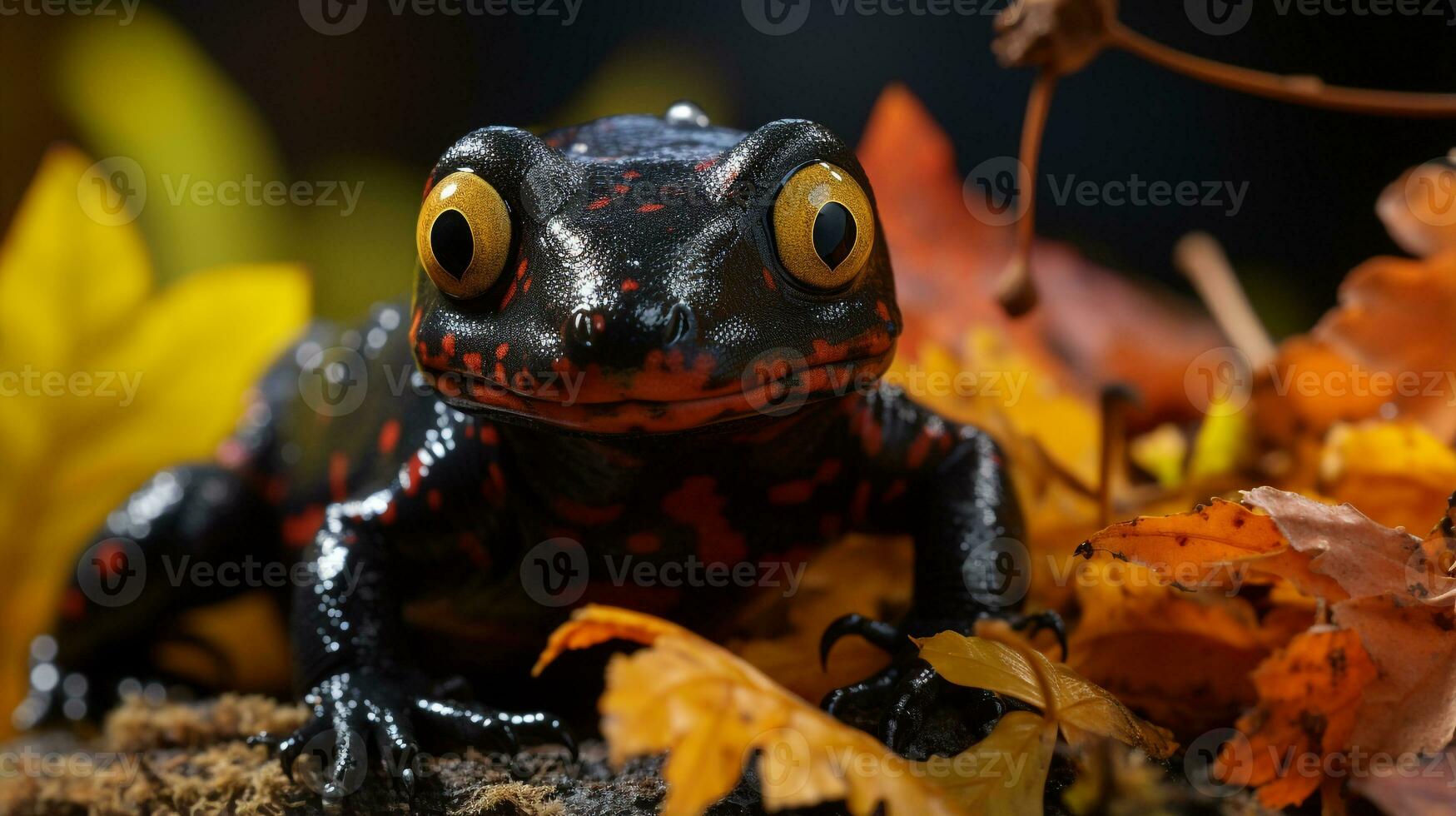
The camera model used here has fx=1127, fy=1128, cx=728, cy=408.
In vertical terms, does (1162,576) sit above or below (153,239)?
below

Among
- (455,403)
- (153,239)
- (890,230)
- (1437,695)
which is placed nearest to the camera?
(1437,695)

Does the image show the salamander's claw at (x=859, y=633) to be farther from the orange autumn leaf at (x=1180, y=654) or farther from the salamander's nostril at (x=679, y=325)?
the salamander's nostril at (x=679, y=325)

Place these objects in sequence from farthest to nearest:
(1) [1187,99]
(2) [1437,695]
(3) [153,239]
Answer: (1) [1187,99] → (3) [153,239] → (2) [1437,695]

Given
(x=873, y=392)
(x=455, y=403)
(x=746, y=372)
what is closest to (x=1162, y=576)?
(x=746, y=372)

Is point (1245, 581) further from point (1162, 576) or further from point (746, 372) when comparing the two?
point (746, 372)
